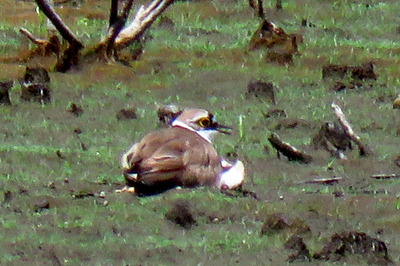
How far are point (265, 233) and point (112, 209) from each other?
1011 mm

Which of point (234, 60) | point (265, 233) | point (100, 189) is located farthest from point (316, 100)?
point (265, 233)

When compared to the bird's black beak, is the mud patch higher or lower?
higher

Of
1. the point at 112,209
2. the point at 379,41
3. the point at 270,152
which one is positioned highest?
the point at 112,209

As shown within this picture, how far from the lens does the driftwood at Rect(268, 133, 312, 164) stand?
9.53 m

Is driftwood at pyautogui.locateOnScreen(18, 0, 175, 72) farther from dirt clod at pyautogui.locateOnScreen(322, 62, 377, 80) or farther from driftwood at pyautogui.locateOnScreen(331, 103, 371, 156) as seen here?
driftwood at pyautogui.locateOnScreen(331, 103, 371, 156)

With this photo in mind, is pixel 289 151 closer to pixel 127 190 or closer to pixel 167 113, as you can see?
pixel 127 190

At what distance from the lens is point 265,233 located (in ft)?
24.8

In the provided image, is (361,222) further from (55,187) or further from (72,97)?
(72,97)

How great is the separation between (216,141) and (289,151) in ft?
3.17

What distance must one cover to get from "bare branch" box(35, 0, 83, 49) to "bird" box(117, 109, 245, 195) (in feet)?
9.68

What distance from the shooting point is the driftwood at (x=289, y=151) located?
9531 millimetres

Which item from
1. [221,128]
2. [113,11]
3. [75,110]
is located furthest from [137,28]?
[221,128]

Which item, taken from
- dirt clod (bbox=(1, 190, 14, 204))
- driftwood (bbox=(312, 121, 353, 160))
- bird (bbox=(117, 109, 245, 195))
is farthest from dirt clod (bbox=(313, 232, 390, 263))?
driftwood (bbox=(312, 121, 353, 160))

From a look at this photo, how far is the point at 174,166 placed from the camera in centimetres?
860
